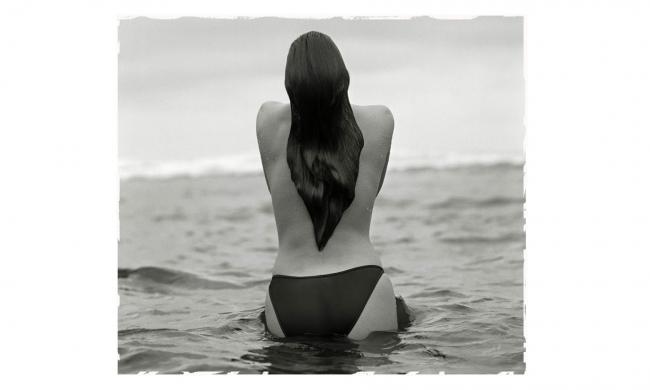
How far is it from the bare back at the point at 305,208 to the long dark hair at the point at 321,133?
5cm

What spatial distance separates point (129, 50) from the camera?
405 centimetres

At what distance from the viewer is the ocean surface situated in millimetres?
3375

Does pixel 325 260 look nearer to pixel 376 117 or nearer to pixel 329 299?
pixel 329 299

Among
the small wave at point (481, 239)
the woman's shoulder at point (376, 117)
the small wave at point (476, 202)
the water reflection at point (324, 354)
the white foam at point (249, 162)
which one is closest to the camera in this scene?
the water reflection at point (324, 354)

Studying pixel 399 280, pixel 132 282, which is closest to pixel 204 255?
pixel 132 282

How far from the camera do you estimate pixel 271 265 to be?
6.31 meters

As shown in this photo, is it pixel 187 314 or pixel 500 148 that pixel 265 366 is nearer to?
pixel 187 314

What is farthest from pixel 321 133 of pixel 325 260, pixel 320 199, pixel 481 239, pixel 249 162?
pixel 249 162

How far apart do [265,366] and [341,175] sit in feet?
2.86

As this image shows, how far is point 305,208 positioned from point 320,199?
0.11 meters

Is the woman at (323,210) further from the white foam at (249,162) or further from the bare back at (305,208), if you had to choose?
the white foam at (249,162)

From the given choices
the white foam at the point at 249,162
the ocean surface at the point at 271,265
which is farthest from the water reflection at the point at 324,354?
the white foam at the point at 249,162

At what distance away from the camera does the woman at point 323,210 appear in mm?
3398

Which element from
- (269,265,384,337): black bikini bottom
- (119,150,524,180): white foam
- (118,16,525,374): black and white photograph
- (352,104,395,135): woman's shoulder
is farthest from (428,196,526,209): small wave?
(269,265,384,337): black bikini bottom
